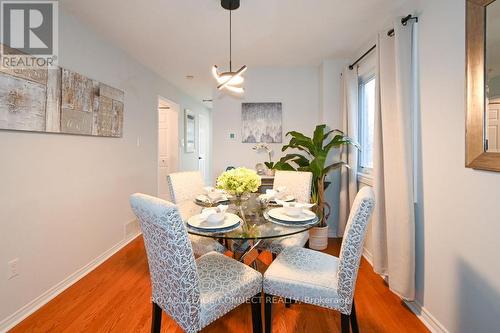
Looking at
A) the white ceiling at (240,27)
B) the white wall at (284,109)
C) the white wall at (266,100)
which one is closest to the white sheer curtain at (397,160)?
the white ceiling at (240,27)

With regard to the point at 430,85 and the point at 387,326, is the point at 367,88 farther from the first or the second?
the point at 387,326

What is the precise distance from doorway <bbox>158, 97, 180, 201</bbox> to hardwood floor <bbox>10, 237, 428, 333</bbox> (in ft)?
9.18

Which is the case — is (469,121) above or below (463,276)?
above

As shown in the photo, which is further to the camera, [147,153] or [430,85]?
[147,153]

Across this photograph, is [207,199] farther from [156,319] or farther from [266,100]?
[266,100]

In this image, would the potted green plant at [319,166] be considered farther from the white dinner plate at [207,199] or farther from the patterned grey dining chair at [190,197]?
the patterned grey dining chair at [190,197]

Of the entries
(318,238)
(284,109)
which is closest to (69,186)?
(318,238)

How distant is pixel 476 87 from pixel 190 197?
7.57ft

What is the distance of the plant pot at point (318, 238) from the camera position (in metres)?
2.98

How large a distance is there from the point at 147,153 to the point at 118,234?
4.16 ft

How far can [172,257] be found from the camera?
1.08 meters

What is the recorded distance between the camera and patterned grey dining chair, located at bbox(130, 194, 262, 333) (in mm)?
1045

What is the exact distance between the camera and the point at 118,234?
2.95 meters

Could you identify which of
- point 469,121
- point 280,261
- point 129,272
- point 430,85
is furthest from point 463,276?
point 129,272
